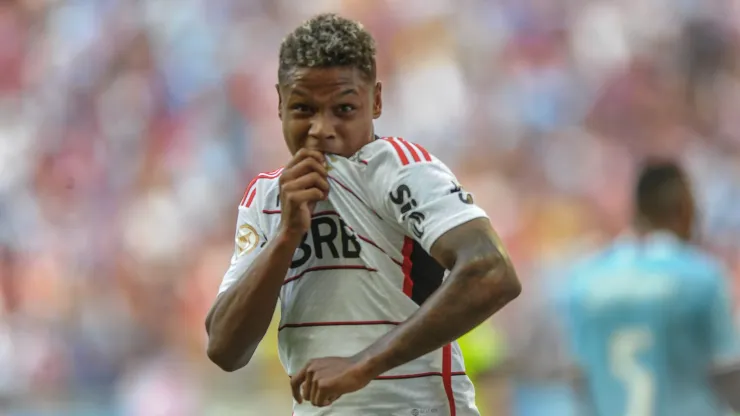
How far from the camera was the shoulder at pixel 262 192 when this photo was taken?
1.98 meters

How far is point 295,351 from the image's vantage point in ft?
6.23

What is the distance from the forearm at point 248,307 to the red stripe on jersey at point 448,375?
0.34 metres

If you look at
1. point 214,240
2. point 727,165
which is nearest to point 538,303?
point 727,165

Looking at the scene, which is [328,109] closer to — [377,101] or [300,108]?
[300,108]

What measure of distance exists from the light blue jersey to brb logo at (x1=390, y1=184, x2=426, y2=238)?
1.80 meters

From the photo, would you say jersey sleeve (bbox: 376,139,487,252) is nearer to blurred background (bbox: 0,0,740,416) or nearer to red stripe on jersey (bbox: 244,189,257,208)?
red stripe on jersey (bbox: 244,189,257,208)

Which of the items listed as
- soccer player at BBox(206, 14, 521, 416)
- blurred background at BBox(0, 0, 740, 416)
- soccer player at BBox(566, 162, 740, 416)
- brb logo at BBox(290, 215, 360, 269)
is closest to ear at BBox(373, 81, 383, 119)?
soccer player at BBox(206, 14, 521, 416)

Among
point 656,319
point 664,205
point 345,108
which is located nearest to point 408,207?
point 345,108

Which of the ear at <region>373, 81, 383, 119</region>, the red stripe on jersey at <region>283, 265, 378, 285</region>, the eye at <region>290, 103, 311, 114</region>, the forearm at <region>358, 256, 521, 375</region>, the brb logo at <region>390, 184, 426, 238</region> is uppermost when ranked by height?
the ear at <region>373, 81, 383, 119</region>

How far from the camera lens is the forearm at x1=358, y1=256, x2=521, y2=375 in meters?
1.62

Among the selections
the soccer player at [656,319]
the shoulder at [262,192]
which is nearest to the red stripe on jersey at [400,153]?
the shoulder at [262,192]

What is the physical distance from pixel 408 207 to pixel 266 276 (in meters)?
0.28

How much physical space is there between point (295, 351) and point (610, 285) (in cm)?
186

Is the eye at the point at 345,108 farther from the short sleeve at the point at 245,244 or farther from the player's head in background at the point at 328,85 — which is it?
the short sleeve at the point at 245,244
